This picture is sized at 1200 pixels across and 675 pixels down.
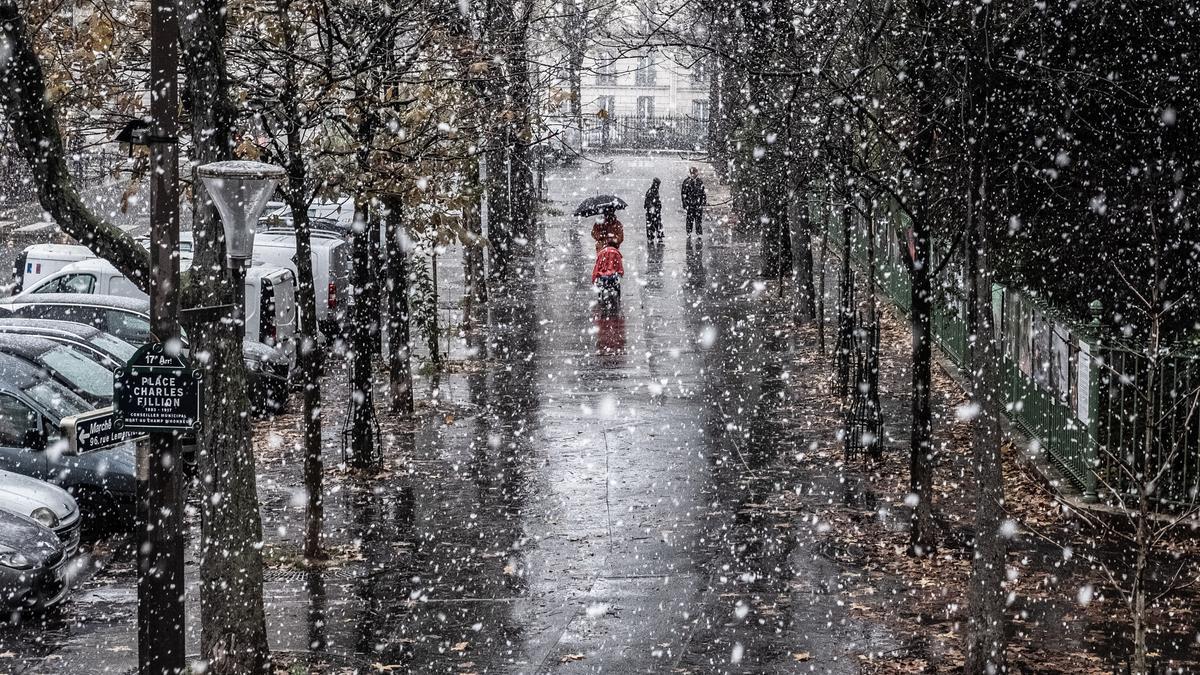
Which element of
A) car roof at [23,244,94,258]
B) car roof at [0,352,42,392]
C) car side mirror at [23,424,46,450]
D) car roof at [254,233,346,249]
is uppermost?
car roof at [254,233,346,249]

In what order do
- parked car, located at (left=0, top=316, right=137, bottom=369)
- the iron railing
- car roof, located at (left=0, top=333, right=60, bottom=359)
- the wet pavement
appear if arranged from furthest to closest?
1. the iron railing
2. parked car, located at (left=0, top=316, right=137, bottom=369)
3. car roof, located at (left=0, top=333, right=60, bottom=359)
4. the wet pavement

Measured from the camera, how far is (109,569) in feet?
39.5

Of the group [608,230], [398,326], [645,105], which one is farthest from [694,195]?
[645,105]

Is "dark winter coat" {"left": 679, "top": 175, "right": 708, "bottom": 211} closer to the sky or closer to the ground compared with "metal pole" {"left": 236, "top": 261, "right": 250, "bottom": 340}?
closer to the sky

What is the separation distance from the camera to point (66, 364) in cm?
1488

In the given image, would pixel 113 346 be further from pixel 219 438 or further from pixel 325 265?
pixel 219 438

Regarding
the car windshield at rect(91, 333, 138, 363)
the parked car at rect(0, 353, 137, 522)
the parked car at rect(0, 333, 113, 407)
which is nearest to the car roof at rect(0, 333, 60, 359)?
the parked car at rect(0, 333, 113, 407)

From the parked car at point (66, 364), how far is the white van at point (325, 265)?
5708mm

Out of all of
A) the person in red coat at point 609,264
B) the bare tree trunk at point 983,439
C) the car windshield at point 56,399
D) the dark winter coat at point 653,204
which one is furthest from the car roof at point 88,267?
the dark winter coat at point 653,204

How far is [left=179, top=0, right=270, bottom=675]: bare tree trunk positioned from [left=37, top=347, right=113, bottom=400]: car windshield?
6.29 m

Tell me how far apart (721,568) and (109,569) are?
17.4 ft

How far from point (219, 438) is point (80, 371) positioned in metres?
6.88

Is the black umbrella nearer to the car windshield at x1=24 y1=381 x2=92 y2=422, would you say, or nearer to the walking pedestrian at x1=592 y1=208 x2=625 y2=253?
the walking pedestrian at x1=592 y1=208 x2=625 y2=253

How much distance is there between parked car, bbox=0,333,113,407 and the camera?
14367 millimetres
